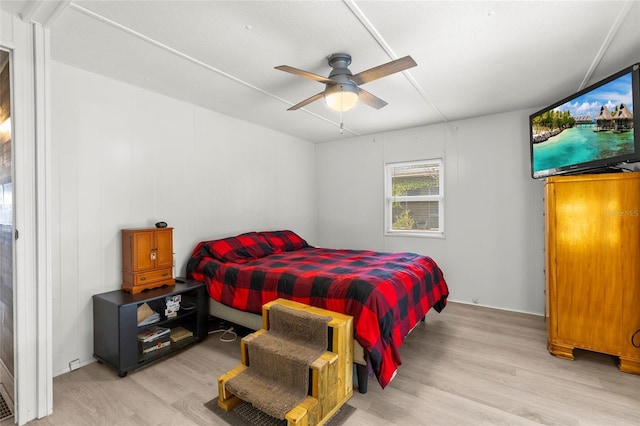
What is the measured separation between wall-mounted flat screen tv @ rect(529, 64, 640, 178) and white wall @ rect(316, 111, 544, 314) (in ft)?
1.97

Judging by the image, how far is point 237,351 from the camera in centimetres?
273

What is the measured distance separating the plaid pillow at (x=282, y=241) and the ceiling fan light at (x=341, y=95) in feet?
6.93

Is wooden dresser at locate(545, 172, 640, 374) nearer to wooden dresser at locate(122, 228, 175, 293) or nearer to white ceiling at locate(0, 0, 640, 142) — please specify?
white ceiling at locate(0, 0, 640, 142)

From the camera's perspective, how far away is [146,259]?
2.66 metres

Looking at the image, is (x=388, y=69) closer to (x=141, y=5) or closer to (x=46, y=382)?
(x=141, y=5)

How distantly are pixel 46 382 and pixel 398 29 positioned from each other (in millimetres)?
3231

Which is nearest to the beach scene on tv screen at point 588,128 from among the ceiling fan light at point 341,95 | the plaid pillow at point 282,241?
the ceiling fan light at point 341,95

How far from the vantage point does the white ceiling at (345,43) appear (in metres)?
1.76

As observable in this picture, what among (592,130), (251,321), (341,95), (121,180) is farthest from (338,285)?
(592,130)

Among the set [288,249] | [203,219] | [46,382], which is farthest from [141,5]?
[288,249]

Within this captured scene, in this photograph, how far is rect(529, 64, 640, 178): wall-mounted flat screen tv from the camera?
2213 mm

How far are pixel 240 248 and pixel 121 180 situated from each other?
1328mm

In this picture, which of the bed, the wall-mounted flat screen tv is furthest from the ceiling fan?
the wall-mounted flat screen tv

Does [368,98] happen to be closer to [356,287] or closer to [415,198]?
[356,287]
